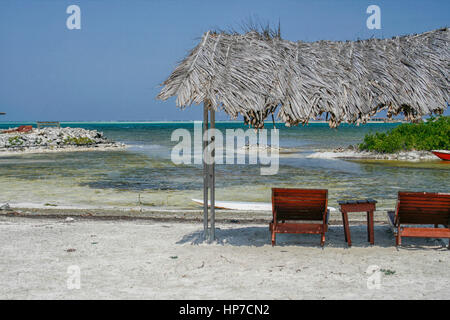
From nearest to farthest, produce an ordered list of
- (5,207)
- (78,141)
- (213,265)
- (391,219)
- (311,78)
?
1. (213,265)
2. (311,78)
3. (391,219)
4. (5,207)
5. (78,141)

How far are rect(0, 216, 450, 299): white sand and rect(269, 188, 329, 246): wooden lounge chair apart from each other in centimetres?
34

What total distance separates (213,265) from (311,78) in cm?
293

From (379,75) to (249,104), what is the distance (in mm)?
2041

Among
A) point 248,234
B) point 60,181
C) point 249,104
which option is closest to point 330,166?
point 60,181

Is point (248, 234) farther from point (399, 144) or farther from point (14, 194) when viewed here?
point (399, 144)

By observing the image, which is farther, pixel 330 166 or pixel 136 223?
pixel 330 166

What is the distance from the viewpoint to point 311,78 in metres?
6.80

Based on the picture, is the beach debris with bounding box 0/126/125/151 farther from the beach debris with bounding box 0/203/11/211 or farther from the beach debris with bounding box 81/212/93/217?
the beach debris with bounding box 81/212/93/217

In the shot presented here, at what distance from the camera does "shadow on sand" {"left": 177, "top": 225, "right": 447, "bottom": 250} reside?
7.39 metres

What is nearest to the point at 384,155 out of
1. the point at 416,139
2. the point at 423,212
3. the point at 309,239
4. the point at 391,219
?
the point at 416,139

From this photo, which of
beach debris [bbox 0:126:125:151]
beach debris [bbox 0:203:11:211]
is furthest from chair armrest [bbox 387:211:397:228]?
beach debris [bbox 0:126:125:151]

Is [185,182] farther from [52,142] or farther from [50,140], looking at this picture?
[50,140]

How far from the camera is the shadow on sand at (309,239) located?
24.2 feet

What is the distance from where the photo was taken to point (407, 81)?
7.00m
